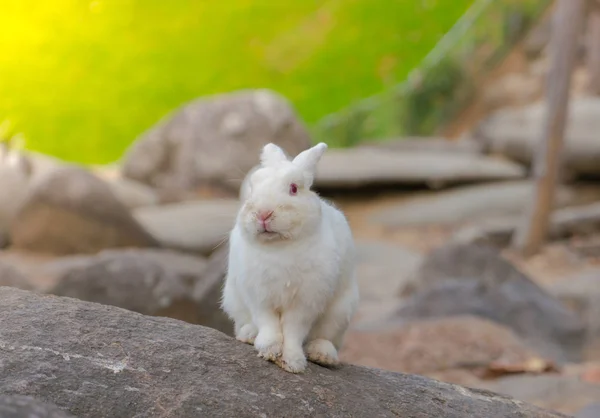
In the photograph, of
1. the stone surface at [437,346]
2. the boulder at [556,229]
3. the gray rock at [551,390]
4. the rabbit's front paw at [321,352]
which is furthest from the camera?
the boulder at [556,229]

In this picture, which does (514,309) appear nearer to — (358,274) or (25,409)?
(358,274)

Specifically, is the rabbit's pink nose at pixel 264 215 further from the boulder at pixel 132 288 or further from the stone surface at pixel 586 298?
the stone surface at pixel 586 298

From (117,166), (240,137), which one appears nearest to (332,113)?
(240,137)

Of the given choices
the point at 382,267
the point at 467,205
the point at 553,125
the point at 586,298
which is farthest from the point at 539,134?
the point at 586,298

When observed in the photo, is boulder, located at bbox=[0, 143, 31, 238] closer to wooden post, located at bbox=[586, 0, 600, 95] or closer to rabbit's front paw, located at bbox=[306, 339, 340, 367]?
rabbit's front paw, located at bbox=[306, 339, 340, 367]

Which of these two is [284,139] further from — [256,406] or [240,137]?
[256,406]

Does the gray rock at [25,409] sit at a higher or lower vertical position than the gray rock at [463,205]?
lower

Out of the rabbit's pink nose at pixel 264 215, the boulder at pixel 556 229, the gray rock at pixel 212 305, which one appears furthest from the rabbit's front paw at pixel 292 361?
the boulder at pixel 556 229
